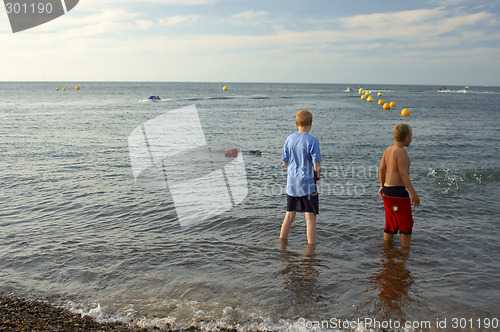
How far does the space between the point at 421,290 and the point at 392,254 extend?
1.19 metres

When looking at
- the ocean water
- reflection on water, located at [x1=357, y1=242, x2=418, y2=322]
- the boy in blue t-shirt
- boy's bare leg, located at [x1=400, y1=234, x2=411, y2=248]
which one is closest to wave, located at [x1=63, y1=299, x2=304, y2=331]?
the ocean water

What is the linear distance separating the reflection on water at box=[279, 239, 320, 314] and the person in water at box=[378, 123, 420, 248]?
146 centimetres

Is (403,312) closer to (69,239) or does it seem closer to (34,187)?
(69,239)

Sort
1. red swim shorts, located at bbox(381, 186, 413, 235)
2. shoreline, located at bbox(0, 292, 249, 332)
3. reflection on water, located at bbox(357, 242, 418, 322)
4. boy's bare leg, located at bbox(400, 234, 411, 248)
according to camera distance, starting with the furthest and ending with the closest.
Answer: boy's bare leg, located at bbox(400, 234, 411, 248)
red swim shorts, located at bbox(381, 186, 413, 235)
reflection on water, located at bbox(357, 242, 418, 322)
shoreline, located at bbox(0, 292, 249, 332)

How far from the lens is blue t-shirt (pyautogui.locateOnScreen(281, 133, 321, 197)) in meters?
5.75

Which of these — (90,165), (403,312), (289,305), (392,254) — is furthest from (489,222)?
(90,165)

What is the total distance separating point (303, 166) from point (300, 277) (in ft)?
5.44

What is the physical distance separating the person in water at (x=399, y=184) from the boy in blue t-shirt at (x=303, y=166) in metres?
1.13

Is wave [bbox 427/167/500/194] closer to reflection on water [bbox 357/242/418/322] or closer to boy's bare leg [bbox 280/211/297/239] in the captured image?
reflection on water [bbox 357/242/418/322]

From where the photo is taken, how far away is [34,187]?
36.3 ft

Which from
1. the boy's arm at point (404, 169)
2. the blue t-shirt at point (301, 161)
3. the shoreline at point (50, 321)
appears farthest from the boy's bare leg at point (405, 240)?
the shoreline at point (50, 321)

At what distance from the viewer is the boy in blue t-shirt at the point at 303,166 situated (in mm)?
5750

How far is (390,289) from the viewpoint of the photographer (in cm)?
517

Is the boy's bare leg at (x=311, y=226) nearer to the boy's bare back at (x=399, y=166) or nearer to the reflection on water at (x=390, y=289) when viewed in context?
the reflection on water at (x=390, y=289)
